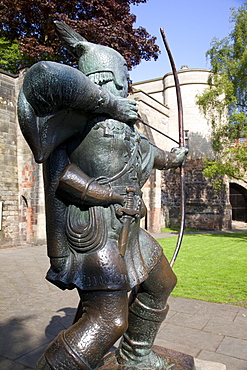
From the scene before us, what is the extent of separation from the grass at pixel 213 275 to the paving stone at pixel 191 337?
1340 millimetres

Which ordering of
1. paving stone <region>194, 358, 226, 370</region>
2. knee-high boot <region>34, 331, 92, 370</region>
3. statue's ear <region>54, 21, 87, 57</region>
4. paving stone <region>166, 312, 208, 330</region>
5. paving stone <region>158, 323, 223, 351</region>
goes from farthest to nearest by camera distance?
paving stone <region>166, 312, 208, 330</region>
paving stone <region>158, 323, 223, 351</region>
paving stone <region>194, 358, 226, 370</region>
statue's ear <region>54, 21, 87, 57</region>
knee-high boot <region>34, 331, 92, 370</region>

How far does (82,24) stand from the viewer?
37.3 ft

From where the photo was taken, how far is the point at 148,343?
2.00m

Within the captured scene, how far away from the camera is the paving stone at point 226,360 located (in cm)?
264

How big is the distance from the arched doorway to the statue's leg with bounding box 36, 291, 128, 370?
2276 centimetres

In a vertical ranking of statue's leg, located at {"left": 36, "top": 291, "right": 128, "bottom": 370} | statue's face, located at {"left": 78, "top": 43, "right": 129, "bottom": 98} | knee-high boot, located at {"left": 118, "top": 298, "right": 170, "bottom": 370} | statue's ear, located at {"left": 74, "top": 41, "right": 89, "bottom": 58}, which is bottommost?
knee-high boot, located at {"left": 118, "top": 298, "right": 170, "bottom": 370}

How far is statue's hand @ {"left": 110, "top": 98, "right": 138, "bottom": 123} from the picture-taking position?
1768 mm

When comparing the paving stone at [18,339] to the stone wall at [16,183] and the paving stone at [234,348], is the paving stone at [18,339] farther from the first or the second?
the stone wall at [16,183]

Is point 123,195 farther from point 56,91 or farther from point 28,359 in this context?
point 28,359

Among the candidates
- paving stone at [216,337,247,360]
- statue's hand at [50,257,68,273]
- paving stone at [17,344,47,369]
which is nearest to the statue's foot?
statue's hand at [50,257,68,273]

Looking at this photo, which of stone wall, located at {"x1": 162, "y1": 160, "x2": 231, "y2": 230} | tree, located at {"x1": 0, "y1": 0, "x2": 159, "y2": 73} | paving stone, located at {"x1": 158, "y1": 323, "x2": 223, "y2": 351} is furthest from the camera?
stone wall, located at {"x1": 162, "y1": 160, "x2": 231, "y2": 230}

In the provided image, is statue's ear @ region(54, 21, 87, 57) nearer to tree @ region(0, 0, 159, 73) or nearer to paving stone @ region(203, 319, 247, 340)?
paving stone @ region(203, 319, 247, 340)

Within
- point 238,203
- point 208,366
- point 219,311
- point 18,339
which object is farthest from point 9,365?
point 238,203

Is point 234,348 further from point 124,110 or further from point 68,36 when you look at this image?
point 68,36
